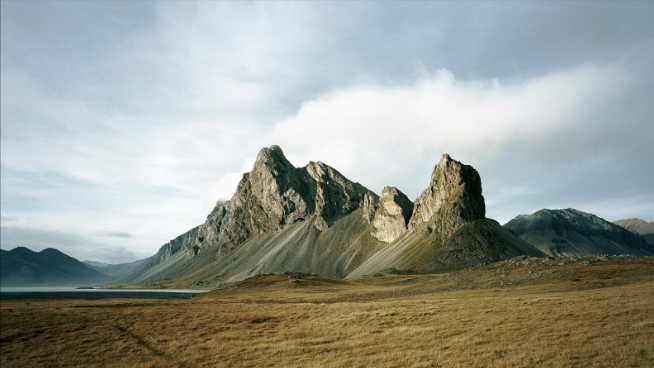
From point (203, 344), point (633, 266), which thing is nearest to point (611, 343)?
point (203, 344)

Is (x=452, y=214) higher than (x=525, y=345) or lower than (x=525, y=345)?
higher

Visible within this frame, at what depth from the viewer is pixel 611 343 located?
21.3m

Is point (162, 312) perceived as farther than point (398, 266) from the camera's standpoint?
No

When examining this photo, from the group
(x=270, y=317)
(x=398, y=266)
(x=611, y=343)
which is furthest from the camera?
(x=398, y=266)

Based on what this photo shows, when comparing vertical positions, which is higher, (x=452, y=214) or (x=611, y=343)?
(x=452, y=214)

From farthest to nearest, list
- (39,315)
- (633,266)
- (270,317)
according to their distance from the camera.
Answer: (633,266), (39,315), (270,317)

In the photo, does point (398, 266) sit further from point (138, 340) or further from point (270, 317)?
point (138, 340)

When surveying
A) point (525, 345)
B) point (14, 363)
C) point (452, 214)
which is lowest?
point (14, 363)

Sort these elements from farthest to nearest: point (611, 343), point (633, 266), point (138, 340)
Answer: point (633, 266)
point (138, 340)
point (611, 343)

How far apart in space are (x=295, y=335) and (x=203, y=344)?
8930 mm

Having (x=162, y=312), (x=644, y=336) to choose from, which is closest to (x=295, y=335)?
(x=644, y=336)

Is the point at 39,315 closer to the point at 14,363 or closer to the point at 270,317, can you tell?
the point at 14,363

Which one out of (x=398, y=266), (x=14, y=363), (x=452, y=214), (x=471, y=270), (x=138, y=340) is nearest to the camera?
(x=14, y=363)

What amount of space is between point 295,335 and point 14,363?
2589 centimetres
